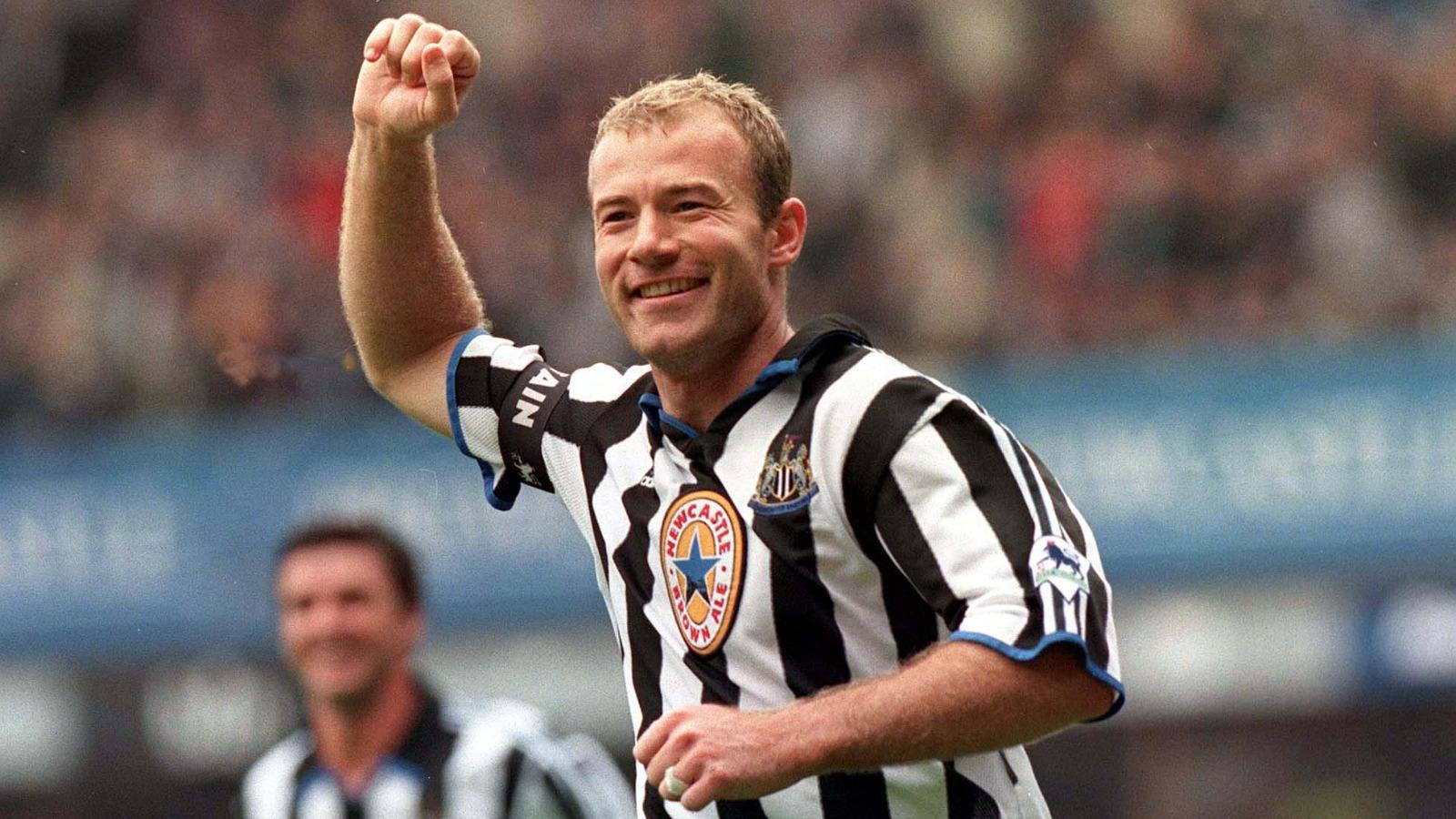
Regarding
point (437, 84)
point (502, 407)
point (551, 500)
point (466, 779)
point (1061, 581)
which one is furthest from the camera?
point (551, 500)

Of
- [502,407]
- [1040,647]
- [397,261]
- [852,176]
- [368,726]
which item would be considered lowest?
[368,726]

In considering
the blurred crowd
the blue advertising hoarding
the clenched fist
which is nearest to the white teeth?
the clenched fist

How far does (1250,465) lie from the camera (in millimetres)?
9898

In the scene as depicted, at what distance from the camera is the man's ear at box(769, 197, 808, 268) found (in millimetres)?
3641

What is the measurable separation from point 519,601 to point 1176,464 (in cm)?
292

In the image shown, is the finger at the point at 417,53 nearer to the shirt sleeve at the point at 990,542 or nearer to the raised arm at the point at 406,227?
the raised arm at the point at 406,227

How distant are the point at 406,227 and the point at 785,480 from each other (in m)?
0.96

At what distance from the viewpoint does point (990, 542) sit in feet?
10.6

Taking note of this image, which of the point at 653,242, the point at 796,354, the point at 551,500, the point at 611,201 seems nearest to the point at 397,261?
the point at 611,201

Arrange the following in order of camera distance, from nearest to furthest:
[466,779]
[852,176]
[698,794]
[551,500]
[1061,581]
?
[698,794] < [1061,581] < [466,779] < [551,500] < [852,176]

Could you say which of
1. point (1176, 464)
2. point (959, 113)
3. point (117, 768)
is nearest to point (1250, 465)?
point (1176, 464)

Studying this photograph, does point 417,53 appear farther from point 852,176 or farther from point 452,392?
point 852,176

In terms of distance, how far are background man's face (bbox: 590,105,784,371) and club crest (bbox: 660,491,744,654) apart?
8.7 inches

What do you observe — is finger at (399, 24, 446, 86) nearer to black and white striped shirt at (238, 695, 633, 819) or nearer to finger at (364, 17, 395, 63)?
finger at (364, 17, 395, 63)
